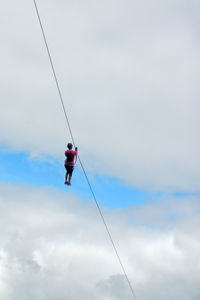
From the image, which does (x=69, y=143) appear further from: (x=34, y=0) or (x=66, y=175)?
(x=34, y=0)

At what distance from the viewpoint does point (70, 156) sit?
1145 inches

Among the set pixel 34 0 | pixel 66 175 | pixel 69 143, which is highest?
pixel 34 0

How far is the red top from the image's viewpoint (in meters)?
29.0

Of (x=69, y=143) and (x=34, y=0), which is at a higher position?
(x=34, y=0)

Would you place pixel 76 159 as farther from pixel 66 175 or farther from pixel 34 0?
pixel 34 0

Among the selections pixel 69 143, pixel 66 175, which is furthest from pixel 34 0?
pixel 66 175

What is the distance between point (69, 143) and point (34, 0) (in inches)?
499

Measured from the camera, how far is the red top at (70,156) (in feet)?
95.0

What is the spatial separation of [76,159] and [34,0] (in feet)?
46.7

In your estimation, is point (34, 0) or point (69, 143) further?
point (69, 143)

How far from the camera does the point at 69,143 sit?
1106 inches

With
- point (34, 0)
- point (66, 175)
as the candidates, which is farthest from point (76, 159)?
point (34, 0)

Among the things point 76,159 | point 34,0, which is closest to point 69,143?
point 76,159

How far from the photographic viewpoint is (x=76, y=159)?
1148 inches
